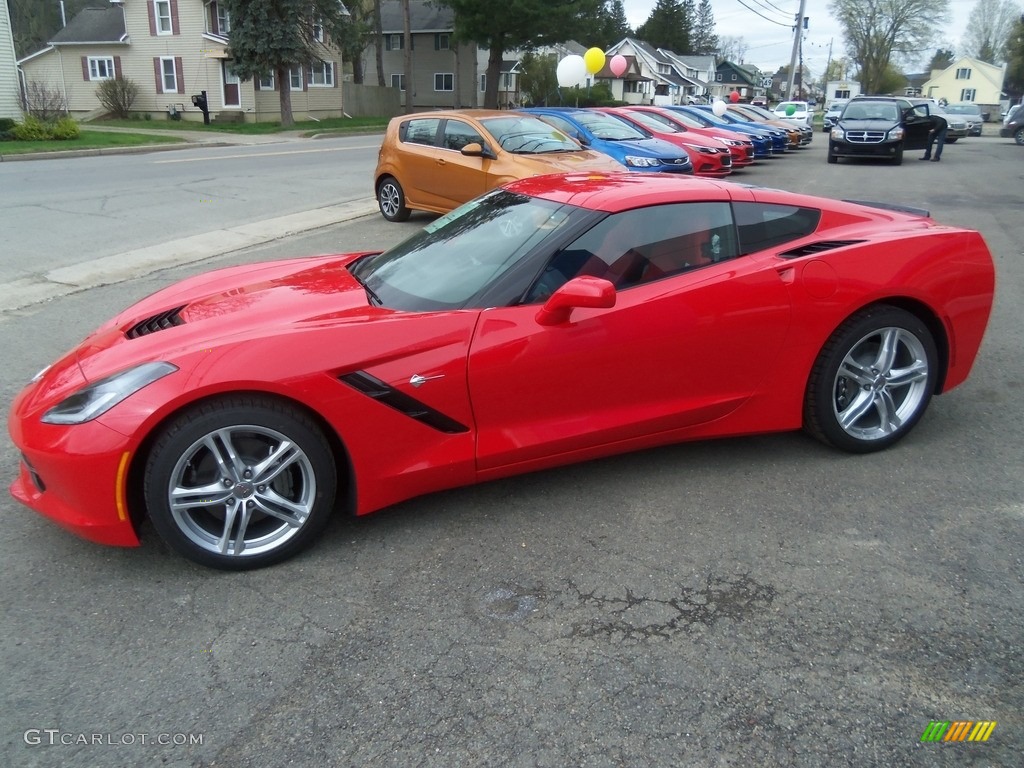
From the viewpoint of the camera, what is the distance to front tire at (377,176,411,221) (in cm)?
1141

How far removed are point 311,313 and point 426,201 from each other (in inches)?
317

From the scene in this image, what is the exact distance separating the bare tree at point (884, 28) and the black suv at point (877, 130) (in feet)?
222

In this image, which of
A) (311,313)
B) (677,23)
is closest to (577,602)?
(311,313)

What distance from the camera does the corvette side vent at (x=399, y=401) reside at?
3.13m

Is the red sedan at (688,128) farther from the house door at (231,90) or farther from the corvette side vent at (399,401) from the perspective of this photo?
the house door at (231,90)

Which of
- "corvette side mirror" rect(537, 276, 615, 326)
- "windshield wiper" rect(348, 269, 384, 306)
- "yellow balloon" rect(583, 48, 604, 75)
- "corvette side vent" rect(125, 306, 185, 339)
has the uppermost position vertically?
"yellow balloon" rect(583, 48, 604, 75)

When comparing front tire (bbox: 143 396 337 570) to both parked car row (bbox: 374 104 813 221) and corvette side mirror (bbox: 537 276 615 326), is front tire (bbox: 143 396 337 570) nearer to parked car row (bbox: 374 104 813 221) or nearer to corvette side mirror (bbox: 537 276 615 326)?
corvette side mirror (bbox: 537 276 615 326)

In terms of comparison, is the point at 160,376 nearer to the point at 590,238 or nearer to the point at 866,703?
the point at 590,238

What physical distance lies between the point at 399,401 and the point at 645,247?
136cm

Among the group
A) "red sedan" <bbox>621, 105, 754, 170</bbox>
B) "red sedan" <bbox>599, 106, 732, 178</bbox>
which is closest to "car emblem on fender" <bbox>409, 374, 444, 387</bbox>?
"red sedan" <bbox>599, 106, 732, 178</bbox>

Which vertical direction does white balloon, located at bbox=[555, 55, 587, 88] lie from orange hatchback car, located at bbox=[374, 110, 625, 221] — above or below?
above

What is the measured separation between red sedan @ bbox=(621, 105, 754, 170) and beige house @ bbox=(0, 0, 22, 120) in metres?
21.0

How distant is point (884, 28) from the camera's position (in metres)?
80.9

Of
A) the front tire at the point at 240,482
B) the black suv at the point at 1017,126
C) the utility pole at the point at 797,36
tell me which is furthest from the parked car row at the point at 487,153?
the utility pole at the point at 797,36
